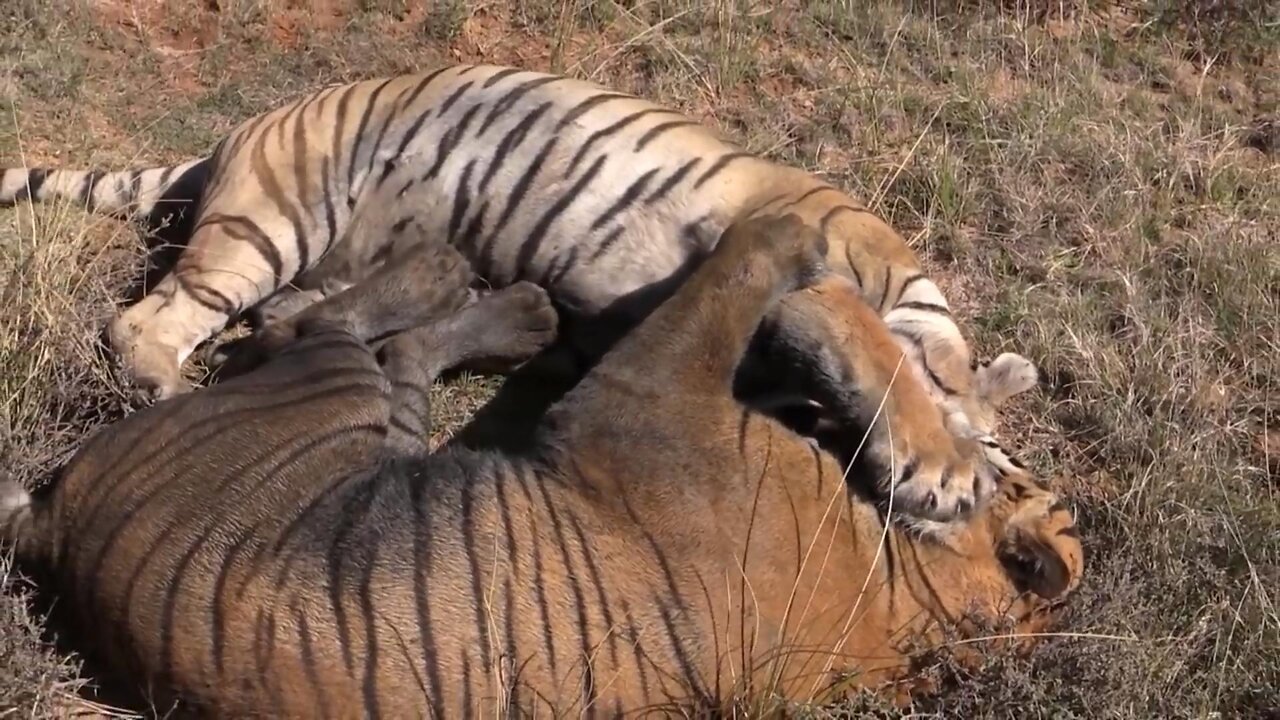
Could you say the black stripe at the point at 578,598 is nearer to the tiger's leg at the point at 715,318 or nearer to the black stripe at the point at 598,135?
the tiger's leg at the point at 715,318

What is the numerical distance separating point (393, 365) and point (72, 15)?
253cm

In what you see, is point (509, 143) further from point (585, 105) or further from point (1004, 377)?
point (1004, 377)

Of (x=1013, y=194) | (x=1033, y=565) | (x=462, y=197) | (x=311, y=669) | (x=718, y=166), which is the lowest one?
(x=1033, y=565)

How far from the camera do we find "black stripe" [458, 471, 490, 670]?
8.83ft

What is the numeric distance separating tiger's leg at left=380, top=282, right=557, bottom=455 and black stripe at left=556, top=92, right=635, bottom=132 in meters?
0.52

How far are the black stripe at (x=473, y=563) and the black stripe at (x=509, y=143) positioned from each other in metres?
1.24

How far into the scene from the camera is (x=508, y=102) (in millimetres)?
3986

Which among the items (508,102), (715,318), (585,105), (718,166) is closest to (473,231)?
(508,102)

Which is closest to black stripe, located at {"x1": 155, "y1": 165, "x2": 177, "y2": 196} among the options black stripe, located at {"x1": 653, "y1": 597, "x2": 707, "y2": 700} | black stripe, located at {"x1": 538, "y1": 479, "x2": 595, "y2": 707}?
black stripe, located at {"x1": 538, "y1": 479, "x2": 595, "y2": 707}

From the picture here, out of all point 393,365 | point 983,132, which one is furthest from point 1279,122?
point 393,365

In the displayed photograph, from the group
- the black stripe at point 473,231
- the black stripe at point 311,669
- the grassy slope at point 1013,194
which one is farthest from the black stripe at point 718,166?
the black stripe at point 311,669

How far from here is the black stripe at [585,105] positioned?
3.93m

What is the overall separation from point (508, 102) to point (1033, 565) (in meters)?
2.09

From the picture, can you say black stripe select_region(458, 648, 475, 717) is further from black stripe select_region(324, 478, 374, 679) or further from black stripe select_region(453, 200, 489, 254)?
black stripe select_region(453, 200, 489, 254)
